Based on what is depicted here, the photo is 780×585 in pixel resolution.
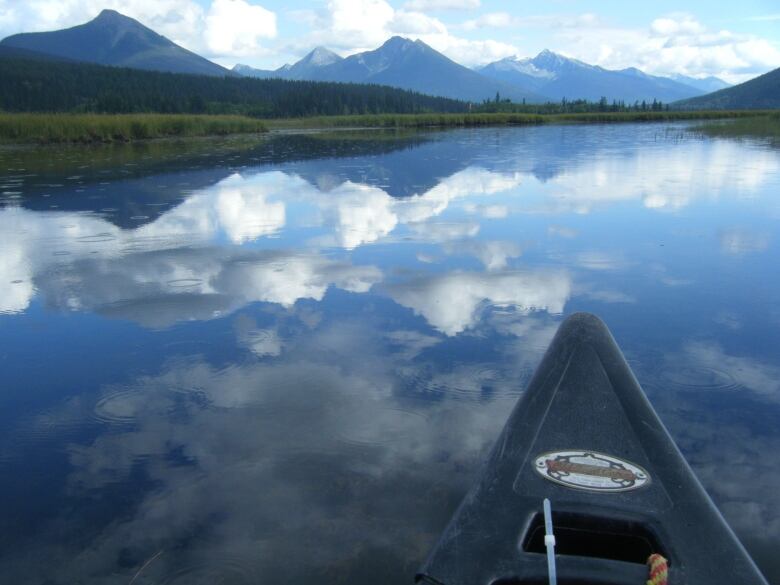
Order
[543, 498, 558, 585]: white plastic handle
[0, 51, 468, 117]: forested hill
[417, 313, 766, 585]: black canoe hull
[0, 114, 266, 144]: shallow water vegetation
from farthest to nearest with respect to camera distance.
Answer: [0, 51, 468, 117]: forested hill, [0, 114, 266, 144]: shallow water vegetation, [417, 313, 766, 585]: black canoe hull, [543, 498, 558, 585]: white plastic handle

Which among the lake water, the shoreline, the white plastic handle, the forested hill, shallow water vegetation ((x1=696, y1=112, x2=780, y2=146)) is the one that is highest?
the forested hill

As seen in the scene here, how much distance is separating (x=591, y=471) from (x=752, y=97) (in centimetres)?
19014

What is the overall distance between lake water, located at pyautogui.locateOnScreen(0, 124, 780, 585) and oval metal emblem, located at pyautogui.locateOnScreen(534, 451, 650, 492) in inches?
28.3

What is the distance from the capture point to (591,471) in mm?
2959

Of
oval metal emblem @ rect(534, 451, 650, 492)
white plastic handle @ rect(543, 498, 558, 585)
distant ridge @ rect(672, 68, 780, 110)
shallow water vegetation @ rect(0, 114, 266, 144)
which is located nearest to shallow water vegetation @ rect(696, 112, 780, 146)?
oval metal emblem @ rect(534, 451, 650, 492)

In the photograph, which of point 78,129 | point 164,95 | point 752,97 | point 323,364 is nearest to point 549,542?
point 323,364

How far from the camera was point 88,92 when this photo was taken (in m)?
88.1

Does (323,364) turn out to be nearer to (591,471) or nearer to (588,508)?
(591,471)

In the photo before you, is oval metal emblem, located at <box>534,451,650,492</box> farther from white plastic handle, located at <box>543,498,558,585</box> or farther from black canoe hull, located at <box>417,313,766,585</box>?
white plastic handle, located at <box>543,498,558,585</box>

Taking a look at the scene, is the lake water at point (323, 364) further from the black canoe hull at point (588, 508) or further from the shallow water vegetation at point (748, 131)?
the shallow water vegetation at point (748, 131)

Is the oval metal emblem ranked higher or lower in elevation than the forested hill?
lower

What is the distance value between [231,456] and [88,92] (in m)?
98.2

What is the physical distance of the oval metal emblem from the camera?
284cm

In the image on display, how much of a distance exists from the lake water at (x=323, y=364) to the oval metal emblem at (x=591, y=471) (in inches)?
28.3
